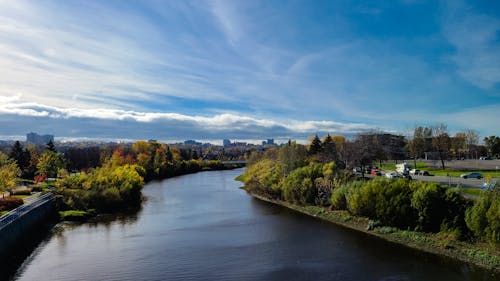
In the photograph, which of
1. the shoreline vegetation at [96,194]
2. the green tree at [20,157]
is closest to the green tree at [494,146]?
the shoreline vegetation at [96,194]

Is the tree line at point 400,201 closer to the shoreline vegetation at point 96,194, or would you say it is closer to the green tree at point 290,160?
the green tree at point 290,160

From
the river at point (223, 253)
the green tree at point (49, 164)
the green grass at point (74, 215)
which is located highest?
the green tree at point (49, 164)

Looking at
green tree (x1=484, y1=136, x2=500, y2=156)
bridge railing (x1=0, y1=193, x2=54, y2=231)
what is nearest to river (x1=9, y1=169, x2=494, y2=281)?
bridge railing (x1=0, y1=193, x2=54, y2=231)

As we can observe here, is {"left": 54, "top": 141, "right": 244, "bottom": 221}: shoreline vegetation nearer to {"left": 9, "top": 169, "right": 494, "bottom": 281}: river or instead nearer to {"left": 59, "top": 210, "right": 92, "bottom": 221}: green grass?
{"left": 59, "top": 210, "right": 92, "bottom": 221}: green grass

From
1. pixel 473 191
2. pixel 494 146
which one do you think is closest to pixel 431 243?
pixel 473 191

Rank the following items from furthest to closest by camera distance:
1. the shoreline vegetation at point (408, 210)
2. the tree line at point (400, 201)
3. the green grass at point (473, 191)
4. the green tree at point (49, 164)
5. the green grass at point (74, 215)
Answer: the green tree at point (49, 164), the green grass at point (74, 215), the green grass at point (473, 191), the tree line at point (400, 201), the shoreline vegetation at point (408, 210)

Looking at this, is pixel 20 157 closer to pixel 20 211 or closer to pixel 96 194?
pixel 96 194

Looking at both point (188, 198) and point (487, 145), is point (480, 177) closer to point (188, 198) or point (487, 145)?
point (188, 198)

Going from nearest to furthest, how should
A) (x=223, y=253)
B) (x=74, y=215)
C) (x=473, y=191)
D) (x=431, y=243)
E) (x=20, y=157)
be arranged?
(x=223, y=253), (x=431, y=243), (x=473, y=191), (x=74, y=215), (x=20, y=157)

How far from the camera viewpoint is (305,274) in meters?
23.5

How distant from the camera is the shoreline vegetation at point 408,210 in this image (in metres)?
26.3

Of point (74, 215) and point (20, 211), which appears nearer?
point (20, 211)

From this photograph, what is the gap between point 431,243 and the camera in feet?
95.1

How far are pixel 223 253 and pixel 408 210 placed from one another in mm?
16937
